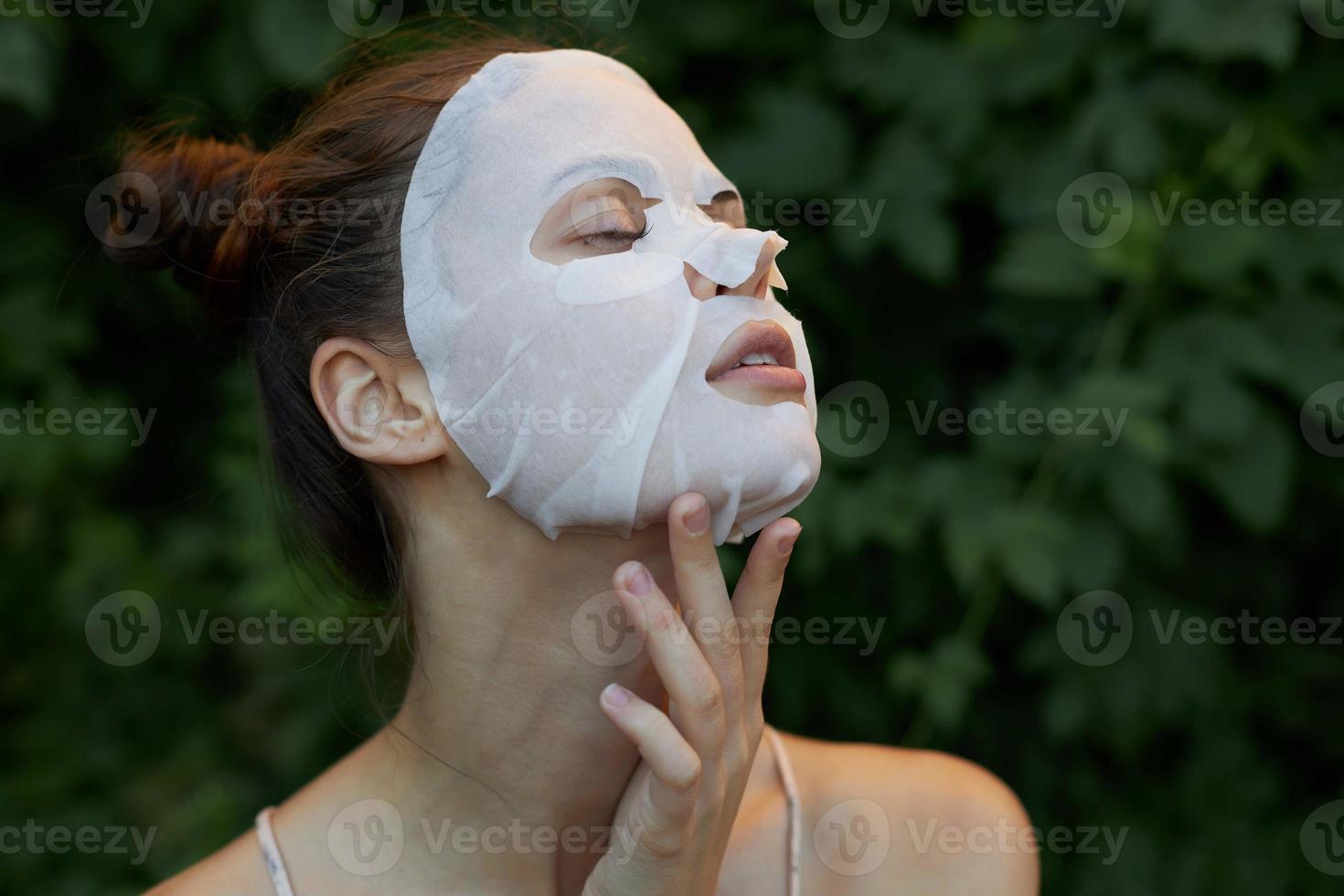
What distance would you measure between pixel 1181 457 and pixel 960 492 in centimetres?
31

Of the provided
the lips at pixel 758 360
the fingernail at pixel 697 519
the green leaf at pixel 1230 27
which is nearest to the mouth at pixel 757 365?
the lips at pixel 758 360

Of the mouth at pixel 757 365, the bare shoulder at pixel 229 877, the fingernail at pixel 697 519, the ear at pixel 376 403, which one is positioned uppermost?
the mouth at pixel 757 365

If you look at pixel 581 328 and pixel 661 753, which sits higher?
pixel 581 328

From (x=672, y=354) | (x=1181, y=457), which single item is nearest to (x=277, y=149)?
(x=672, y=354)

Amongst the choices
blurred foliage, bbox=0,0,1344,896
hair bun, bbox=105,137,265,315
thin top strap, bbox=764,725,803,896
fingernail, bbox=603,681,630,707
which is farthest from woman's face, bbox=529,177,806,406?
blurred foliage, bbox=0,0,1344,896

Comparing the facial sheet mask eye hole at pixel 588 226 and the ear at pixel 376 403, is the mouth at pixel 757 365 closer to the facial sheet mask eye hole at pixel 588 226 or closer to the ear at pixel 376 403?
the facial sheet mask eye hole at pixel 588 226

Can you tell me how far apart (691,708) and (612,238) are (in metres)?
0.45

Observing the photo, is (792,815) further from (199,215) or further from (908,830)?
(199,215)

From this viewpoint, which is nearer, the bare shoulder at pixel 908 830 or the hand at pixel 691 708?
the hand at pixel 691 708

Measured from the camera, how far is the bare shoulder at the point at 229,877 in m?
1.32

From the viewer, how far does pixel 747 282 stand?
3.82 feet

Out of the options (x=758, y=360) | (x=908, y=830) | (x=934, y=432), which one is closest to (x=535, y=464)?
(x=758, y=360)

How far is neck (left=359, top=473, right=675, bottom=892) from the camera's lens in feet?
3.98

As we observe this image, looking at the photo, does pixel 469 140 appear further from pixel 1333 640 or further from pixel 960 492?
pixel 1333 640
